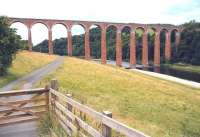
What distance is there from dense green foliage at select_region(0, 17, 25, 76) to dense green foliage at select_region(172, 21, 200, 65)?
7484 centimetres

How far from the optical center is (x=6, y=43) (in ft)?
117

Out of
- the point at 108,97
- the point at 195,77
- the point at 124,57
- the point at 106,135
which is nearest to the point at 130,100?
the point at 108,97

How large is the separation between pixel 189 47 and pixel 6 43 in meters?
81.2

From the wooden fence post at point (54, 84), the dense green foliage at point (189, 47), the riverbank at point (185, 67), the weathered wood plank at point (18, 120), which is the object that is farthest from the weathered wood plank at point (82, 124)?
the dense green foliage at point (189, 47)

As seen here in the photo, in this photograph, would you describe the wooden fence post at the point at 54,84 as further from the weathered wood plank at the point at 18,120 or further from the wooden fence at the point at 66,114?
the weathered wood plank at the point at 18,120

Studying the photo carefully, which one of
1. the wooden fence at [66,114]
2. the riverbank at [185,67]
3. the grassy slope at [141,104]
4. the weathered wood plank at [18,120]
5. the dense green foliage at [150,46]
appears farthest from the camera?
the dense green foliage at [150,46]

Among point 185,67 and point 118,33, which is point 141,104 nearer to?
point 118,33

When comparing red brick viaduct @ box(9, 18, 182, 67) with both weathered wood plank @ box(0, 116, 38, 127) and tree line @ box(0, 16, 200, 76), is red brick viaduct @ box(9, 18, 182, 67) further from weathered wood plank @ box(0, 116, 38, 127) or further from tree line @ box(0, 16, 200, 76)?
weathered wood plank @ box(0, 116, 38, 127)

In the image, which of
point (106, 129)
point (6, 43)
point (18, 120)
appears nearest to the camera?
point (106, 129)

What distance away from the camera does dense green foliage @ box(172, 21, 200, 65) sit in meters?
103

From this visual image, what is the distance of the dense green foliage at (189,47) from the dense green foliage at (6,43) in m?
74.8

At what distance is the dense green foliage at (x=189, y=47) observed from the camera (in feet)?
338

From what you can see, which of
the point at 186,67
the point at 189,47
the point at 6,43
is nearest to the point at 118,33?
the point at 186,67

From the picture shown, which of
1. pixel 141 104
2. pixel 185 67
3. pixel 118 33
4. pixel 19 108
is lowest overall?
pixel 185 67
